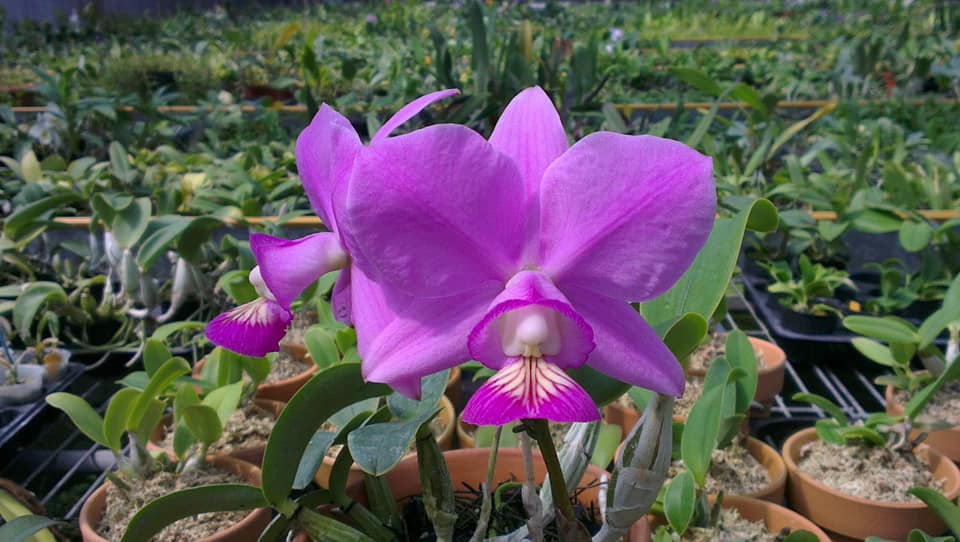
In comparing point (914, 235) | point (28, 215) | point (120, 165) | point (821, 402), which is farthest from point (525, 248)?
point (120, 165)

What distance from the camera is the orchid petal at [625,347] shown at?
1.58 ft

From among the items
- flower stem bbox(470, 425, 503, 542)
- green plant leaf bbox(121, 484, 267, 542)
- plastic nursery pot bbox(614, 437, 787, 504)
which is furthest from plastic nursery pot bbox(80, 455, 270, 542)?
plastic nursery pot bbox(614, 437, 787, 504)

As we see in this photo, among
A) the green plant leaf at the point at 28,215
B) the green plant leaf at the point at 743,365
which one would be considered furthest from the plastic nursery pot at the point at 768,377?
the green plant leaf at the point at 28,215

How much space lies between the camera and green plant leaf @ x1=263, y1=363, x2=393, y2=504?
578mm

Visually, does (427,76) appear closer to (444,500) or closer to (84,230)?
(84,230)

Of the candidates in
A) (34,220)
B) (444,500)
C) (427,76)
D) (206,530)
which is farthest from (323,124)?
(427,76)

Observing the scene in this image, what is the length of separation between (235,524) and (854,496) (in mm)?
786

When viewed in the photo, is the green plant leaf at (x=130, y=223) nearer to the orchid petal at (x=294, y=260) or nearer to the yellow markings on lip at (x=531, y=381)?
the orchid petal at (x=294, y=260)

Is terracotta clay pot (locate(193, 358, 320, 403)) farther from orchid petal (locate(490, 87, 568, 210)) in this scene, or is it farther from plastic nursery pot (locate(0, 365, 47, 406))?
orchid petal (locate(490, 87, 568, 210))

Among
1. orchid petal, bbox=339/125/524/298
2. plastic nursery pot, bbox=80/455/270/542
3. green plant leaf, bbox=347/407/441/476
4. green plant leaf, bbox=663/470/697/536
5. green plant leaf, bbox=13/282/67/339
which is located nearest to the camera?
orchid petal, bbox=339/125/524/298

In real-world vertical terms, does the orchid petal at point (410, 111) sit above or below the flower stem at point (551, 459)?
above

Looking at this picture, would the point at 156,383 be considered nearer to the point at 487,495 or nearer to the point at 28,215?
the point at 487,495

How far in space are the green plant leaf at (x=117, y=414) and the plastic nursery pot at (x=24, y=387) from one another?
48 cm

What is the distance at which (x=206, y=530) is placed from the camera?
92 centimetres
